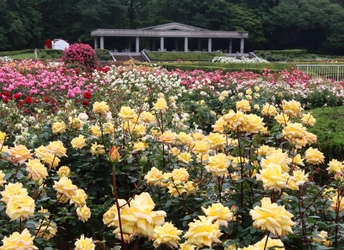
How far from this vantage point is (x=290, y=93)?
741 cm

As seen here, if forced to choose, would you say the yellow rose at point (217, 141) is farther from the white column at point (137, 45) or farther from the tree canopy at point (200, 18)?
the tree canopy at point (200, 18)

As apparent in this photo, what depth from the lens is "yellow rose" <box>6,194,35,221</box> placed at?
1.39 m

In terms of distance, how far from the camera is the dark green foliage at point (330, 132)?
168 inches

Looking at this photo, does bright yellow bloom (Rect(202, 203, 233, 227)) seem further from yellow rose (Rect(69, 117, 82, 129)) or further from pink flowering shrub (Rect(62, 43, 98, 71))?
pink flowering shrub (Rect(62, 43, 98, 71))

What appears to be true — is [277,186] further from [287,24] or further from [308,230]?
[287,24]

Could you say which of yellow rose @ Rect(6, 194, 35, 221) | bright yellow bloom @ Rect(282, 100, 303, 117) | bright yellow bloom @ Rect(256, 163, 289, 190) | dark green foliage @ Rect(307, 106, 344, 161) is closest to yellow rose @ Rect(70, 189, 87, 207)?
yellow rose @ Rect(6, 194, 35, 221)

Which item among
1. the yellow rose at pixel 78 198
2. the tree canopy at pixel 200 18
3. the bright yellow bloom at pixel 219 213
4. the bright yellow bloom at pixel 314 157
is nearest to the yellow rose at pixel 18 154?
the yellow rose at pixel 78 198

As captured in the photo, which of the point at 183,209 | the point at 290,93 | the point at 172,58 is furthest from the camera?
the point at 172,58

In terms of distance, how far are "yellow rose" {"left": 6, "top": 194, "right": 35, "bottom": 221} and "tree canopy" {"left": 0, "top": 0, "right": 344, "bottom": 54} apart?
1380 inches

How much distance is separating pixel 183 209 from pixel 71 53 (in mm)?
9042

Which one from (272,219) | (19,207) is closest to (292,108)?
(272,219)

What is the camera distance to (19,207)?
141 cm

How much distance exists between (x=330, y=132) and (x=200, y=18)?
37.8 m

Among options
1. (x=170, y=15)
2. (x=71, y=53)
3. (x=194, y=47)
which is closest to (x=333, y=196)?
(x=71, y=53)
